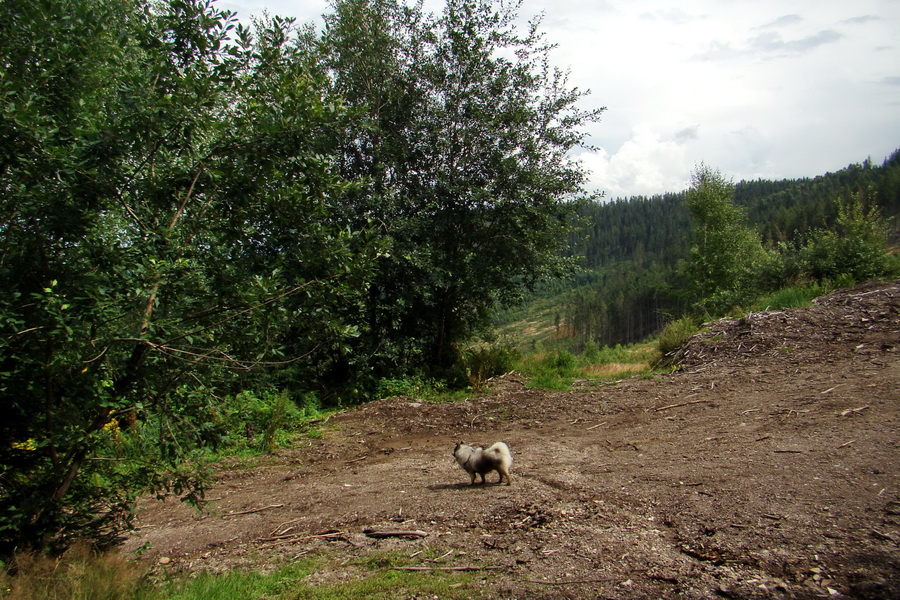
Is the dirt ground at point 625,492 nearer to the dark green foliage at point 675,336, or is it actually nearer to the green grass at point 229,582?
the green grass at point 229,582

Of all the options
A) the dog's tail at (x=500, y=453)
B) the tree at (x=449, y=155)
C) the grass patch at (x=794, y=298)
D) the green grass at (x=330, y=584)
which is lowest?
the green grass at (x=330, y=584)

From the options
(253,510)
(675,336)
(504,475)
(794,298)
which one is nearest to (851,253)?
(794,298)

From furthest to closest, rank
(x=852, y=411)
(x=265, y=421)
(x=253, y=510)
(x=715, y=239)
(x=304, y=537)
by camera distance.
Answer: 1. (x=715, y=239)
2. (x=265, y=421)
3. (x=852, y=411)
4. (x=253, y=510)
5. (x=304, y=537)

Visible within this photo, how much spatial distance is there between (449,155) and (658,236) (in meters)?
160

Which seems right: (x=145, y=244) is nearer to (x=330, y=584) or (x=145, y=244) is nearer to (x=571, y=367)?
(x=330, y=584)

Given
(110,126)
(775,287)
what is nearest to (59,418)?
(110,126)

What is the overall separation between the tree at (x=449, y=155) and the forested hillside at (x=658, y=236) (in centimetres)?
2587

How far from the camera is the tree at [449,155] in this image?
42.6 feet

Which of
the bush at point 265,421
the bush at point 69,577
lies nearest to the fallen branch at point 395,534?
the bush at point 69,577

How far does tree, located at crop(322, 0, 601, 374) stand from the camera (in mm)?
12977

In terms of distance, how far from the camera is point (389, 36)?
13.4 meters

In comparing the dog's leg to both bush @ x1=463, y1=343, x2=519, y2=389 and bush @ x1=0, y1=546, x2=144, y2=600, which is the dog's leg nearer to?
bush @ x1=0, y1=546, x2=144, y2=600

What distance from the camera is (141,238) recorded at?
394cm

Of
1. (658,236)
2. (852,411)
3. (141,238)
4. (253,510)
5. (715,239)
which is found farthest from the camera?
(658,236)
